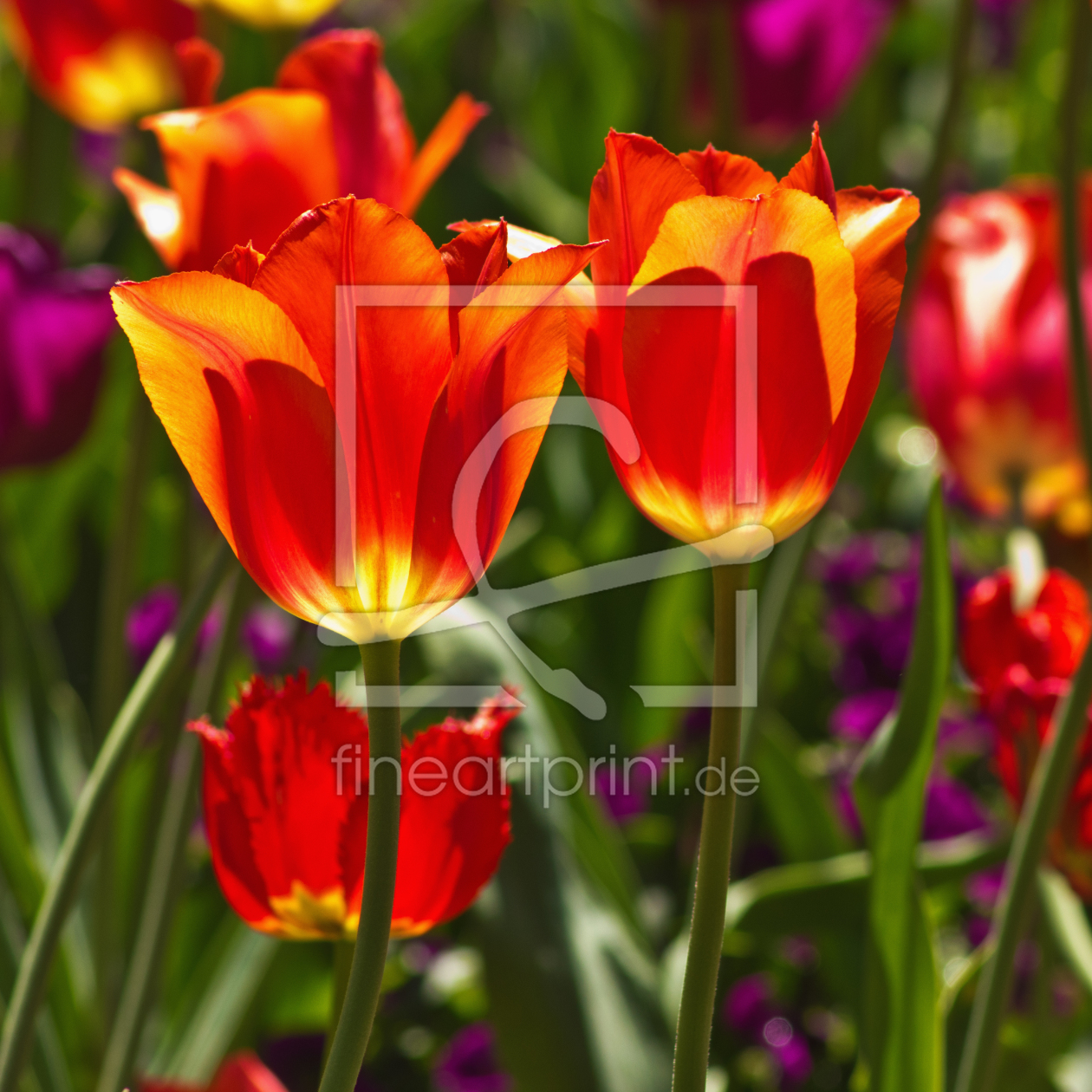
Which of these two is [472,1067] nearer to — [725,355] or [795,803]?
[795,803]

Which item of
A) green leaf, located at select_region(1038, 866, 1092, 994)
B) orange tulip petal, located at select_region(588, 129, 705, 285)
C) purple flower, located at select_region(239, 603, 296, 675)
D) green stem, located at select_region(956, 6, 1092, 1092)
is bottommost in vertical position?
purple flower, located at select_region(239, 603, 296, 675)

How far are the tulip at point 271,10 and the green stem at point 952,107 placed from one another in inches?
13.5

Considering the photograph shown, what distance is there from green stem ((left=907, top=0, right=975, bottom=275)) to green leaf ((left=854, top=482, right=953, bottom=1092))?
0.14m

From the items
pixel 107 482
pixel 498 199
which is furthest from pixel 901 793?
pixel 498 199

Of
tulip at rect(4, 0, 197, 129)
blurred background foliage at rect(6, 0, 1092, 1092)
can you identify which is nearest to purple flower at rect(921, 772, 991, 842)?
blurred background foliage at rect(6, 0, 1092, 1092)

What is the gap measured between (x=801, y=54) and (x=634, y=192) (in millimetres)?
858

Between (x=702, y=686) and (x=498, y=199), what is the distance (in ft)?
1.76

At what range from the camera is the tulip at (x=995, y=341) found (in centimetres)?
62

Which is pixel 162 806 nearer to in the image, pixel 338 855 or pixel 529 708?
pixel 529 708

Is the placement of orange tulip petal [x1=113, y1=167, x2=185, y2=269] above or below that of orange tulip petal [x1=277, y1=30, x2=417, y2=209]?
below

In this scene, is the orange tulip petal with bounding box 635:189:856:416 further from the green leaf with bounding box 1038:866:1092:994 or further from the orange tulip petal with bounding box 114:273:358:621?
the green leaf with bounding box 1038:866:1092:994

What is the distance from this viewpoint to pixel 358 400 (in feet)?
0.74

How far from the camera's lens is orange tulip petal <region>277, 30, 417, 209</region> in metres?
0.40

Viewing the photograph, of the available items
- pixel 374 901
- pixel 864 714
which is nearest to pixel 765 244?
pixel 374 901
